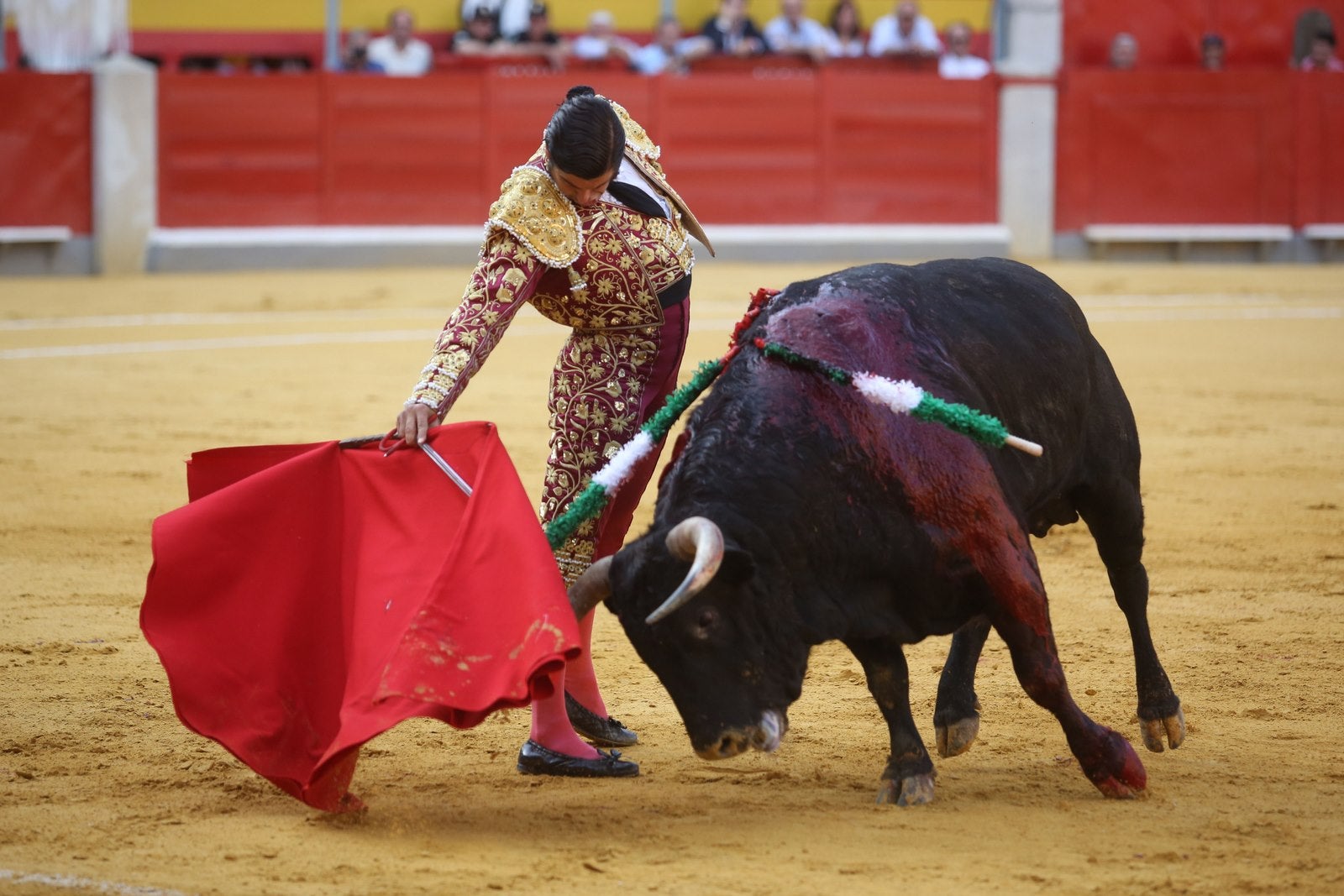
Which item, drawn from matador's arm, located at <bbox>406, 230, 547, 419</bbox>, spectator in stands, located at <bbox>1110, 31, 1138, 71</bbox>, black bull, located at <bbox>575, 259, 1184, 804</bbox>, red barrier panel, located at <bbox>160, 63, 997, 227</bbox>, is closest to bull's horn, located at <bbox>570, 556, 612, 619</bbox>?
black bull, located at <bbox>575, 259, 1184, 804</bbox>

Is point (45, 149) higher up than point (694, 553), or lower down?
higher up

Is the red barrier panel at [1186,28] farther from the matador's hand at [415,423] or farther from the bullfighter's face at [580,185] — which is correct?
the matador's hand at [415,423]

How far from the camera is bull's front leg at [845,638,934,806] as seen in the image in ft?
9.37

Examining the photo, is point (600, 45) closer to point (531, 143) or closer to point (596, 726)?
point (531, 143)

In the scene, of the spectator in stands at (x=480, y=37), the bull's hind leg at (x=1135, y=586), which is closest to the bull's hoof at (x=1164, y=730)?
the bull's hind leg at (x=1135, y=586)

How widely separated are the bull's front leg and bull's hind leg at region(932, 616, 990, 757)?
228 millimetres

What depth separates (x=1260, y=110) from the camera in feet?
42.6

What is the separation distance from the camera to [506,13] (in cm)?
1235

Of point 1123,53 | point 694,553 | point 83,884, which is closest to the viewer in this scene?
point 83,884

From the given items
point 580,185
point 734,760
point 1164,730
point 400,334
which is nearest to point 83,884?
point 734,760

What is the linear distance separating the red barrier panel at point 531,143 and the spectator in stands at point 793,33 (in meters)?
0.18

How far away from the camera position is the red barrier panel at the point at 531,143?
A: 1173 centimetres

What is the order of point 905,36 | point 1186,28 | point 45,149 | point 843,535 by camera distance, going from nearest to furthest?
point 843,535 → point 45,149 → point 905,36 → point 1186,28

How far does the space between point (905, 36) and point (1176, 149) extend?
221 centimetres
